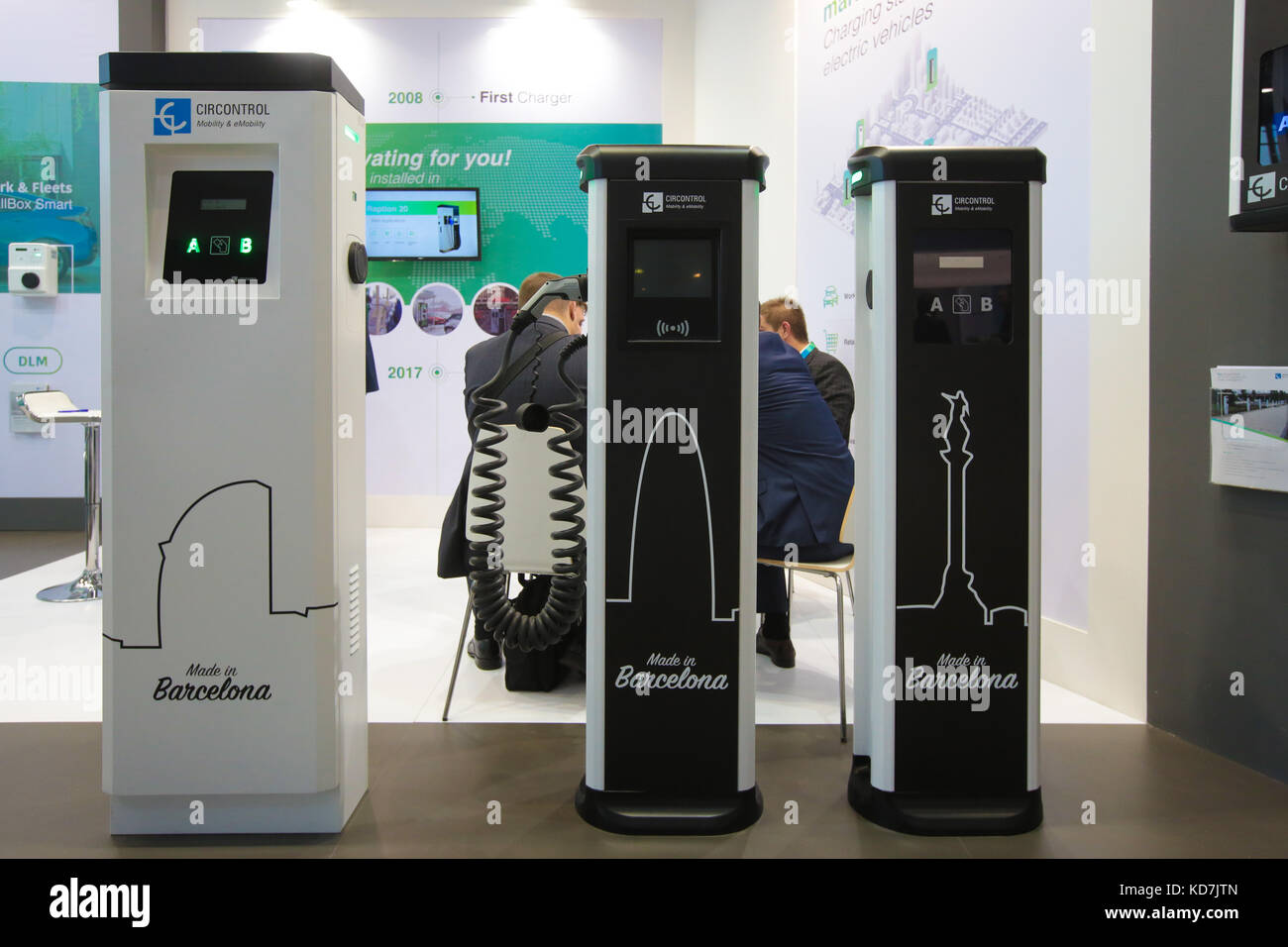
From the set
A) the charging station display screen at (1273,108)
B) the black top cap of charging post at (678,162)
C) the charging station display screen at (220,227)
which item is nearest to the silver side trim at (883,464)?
the black top cap of charging post at (678,162)

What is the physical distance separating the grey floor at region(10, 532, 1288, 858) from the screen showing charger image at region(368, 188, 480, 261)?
189 inches

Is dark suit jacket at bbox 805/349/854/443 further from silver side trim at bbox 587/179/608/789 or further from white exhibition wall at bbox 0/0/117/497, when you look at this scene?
white exhibition wall at bbox 0/0/117/497

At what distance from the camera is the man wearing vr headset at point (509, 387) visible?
2996mm

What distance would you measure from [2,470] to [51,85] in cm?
274

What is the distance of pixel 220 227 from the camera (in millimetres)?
2076

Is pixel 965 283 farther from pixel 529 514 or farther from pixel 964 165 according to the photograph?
pixel 529 514

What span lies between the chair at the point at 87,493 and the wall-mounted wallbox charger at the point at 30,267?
2359mm

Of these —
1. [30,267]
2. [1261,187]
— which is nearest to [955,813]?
[1261,187]

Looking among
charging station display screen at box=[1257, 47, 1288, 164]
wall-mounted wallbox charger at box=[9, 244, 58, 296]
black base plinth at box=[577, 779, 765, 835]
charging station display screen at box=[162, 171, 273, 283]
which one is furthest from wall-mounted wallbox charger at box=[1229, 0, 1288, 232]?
wall-mounted wallbox charger at box=[9, 244, 58, 296]

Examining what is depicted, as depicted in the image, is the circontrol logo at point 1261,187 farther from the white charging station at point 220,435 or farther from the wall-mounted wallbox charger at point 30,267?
the wall-mounted wallbox charger at point 30,267

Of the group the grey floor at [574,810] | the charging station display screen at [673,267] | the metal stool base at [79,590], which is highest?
the charging station display screen at [673,267]

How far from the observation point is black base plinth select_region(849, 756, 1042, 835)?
83.9 inches

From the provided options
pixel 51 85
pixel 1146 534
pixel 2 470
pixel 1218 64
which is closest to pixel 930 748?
pixel 1146 534
